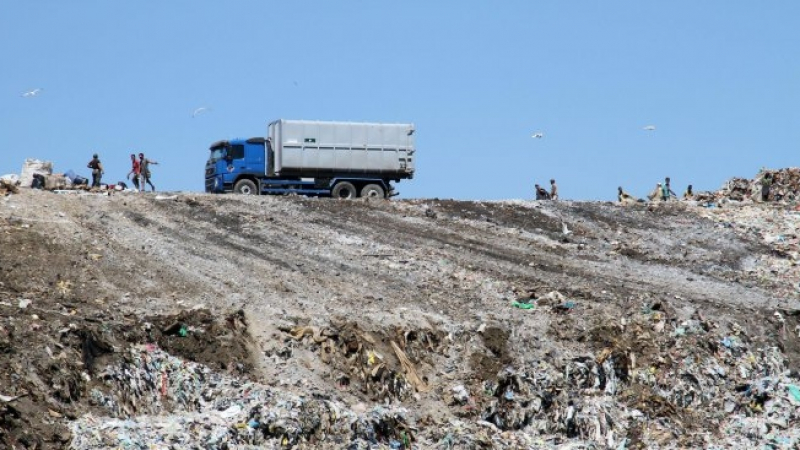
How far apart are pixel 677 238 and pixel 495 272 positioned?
7933mm

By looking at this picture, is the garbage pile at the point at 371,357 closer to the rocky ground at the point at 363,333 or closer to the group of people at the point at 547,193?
the rocky ground at the point at 363,333

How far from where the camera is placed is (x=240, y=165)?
3684 centimetres

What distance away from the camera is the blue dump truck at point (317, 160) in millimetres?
36594

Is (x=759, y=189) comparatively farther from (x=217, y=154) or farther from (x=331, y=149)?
(x=217, y=154)

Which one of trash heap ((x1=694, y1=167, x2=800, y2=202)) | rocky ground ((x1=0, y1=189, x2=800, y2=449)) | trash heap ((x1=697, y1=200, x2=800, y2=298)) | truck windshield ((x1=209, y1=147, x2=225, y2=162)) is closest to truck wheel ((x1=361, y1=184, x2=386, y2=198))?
rocky ground ((x1=0, y1=189, x2=800, y2=449))

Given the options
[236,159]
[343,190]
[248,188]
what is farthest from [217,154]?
[343,190]

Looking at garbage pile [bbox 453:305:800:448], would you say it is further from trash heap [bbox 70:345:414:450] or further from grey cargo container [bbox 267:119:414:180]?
grey cargo container [bbox 267:119:414:180]

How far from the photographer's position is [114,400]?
61.6 feet

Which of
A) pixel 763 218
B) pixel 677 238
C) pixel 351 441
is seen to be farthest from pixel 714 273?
pixel 351 441

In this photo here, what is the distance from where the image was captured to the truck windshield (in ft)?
122

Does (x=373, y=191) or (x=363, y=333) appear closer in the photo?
(x=363, y=333)

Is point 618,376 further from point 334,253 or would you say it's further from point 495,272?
point 334,253

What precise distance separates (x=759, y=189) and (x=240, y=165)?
16.0 m

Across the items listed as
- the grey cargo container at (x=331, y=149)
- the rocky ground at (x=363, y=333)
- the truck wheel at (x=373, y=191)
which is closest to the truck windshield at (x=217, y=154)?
the grey cargo container at (x=331, y=149)
